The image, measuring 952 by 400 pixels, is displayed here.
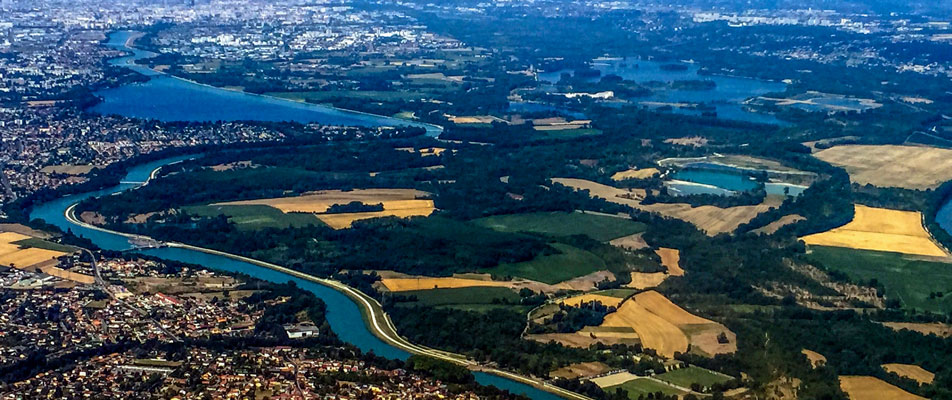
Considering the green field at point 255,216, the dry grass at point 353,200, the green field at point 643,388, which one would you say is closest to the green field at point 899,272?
the green field at point 643,388

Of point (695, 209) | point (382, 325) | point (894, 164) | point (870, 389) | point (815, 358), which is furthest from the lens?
point (894, 164)

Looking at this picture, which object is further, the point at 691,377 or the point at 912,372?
the point at 912,372

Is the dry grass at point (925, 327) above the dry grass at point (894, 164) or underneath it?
above

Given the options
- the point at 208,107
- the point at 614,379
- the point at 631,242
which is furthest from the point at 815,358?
the point at 208,107

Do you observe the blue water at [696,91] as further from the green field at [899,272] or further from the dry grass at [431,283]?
the dry grass at [431,283]

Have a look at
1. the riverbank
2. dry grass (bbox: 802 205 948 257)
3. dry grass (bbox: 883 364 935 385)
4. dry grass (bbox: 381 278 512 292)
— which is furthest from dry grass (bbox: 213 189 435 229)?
dry grass (bbox: 883 364 935 385)

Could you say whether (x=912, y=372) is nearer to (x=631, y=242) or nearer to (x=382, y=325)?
(x=382, y=325)
